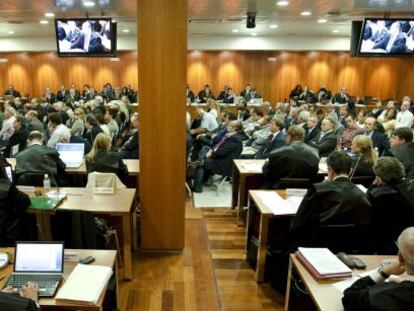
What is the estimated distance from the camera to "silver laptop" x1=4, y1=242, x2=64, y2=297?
7.44 feet

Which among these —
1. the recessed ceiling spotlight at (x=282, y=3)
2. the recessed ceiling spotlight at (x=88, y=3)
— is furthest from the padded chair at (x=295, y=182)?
the recessed ceiling spotlight at (x=88, y=3)

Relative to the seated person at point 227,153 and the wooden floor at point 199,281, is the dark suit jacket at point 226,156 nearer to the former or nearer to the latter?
the seated person at point 227,153

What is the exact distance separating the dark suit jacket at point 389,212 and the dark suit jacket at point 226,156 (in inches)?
121

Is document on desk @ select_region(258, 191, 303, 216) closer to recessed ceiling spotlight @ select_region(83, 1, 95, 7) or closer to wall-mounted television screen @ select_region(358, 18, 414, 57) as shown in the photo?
wall-mounted television screen @ select_region(358, 18, 414, 57)

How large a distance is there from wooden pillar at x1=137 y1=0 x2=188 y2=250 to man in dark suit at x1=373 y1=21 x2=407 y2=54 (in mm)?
3981

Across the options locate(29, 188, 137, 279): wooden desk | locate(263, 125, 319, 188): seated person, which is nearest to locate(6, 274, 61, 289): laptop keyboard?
locate(29, 188, 137, 279): wooden desk

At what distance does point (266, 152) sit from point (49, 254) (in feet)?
13.3

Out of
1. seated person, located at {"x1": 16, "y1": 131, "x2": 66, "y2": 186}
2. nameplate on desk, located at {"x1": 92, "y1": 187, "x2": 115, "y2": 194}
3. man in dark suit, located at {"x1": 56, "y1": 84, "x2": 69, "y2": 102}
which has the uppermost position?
seated person, located at {"x1": 16, "y1": 131, "x2": 66, "y2": 186}

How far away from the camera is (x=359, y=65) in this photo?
16.2 meters

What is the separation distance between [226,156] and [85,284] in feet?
13.4

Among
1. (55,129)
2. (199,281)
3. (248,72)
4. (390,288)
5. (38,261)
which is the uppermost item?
(248,72)

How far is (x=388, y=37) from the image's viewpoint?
20.0ft

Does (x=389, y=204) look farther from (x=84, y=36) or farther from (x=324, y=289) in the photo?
(x=84, y=36)

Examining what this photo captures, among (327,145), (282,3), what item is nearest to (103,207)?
(327,145)
